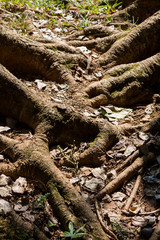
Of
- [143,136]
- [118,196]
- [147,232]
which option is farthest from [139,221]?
[143,136]

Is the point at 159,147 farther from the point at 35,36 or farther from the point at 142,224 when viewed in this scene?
the point at 35,36

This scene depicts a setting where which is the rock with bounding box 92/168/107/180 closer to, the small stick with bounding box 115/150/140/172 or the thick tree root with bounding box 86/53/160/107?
the small stick with bounding box 115/150/140/172

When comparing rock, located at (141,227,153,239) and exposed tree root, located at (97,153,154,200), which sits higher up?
exposed tree root, located at (97,153,154,200)

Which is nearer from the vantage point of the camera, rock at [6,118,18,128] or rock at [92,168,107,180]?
rock at [92,168,107,180]

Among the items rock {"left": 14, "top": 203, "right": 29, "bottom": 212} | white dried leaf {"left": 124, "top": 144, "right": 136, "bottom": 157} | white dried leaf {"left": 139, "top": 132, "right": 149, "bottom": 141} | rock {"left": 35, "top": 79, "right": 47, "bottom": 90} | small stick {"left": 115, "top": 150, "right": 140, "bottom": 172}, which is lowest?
rock {"left": 14, "top": 203, "right": 29, "bottom": 212}

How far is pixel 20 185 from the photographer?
8.55 ft

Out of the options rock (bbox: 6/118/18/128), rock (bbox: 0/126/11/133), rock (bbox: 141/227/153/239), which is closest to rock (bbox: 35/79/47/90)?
rock (bbox: 6/118/18/128)

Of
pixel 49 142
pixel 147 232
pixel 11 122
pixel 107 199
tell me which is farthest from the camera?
pixel 11 122

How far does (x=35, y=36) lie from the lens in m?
4.57

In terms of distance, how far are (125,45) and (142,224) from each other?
2.92 m

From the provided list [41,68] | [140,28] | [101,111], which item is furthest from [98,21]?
[101,111]

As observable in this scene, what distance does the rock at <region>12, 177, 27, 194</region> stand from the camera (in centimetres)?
252

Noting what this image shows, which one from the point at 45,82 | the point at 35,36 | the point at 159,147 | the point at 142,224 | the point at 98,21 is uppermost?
the point at 98,21

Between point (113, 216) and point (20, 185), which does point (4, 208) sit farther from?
point (113, 216)
